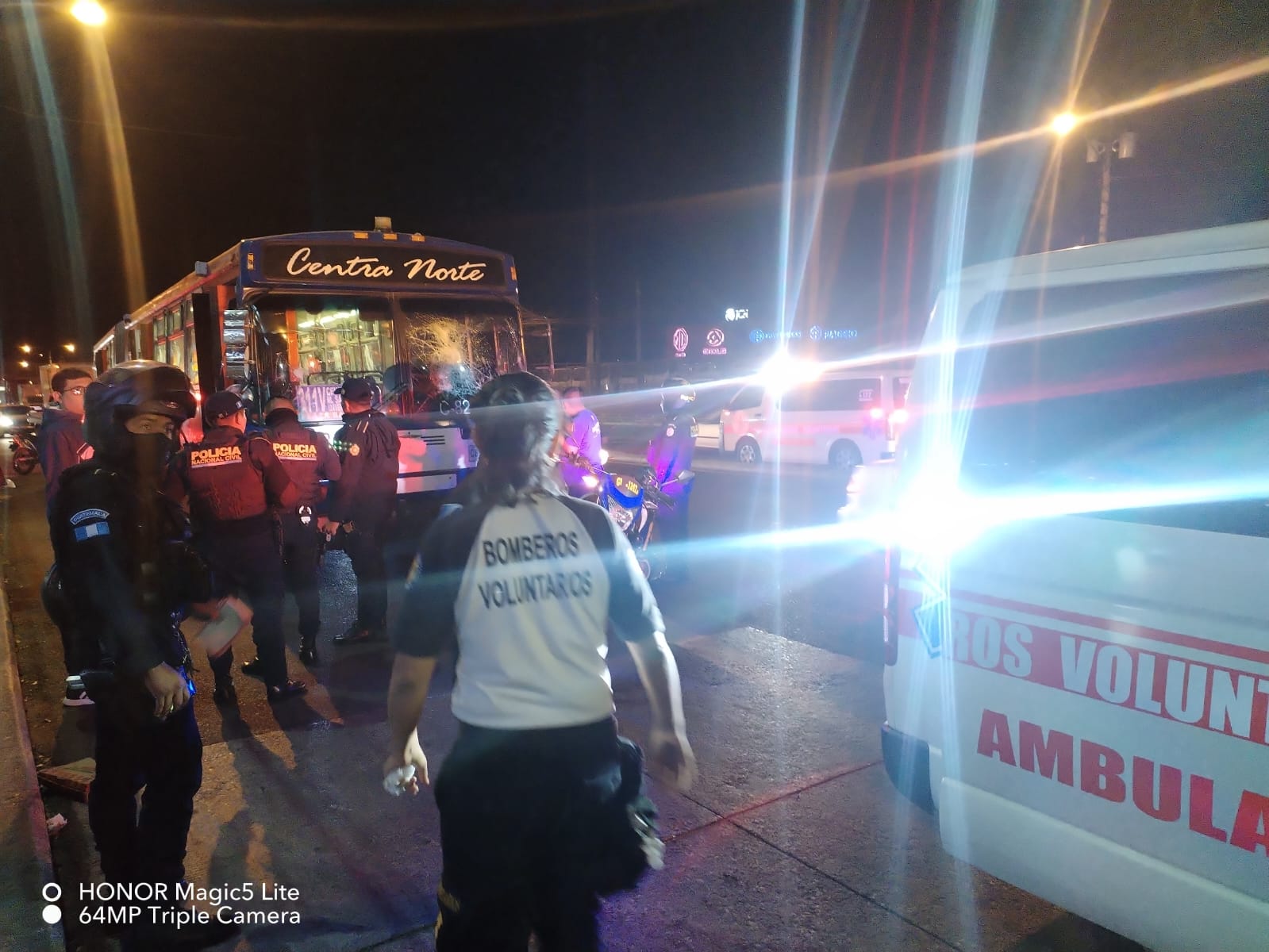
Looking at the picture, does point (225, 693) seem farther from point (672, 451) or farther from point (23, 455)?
point (23, 455)

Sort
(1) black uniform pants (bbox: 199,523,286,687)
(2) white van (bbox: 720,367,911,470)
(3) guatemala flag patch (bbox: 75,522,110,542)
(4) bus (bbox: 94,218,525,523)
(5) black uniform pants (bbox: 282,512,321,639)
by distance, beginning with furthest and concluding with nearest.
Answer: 1. (2) white van (bbox: 720,367,911,470)
2. (4) bus (bbox: 94,218,525,523)
3. (5) black uniform pants (bbox: 282,512,321,639)
4. (1) black uniform pants (bbox: 199,523,286,687)
5. (3) guatemala flag patch (bbox: 75,522,110,542)

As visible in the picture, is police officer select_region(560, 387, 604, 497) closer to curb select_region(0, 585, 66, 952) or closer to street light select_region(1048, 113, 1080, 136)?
curb select_region(0, 585, 66, 952)

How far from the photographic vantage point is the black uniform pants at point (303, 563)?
562cm

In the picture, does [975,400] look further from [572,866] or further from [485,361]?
[485,361]

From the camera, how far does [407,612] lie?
1.93 metres

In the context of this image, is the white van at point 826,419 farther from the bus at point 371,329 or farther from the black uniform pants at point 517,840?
the black uniform pants at point 517,840

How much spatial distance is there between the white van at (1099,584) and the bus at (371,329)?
7.02 meters

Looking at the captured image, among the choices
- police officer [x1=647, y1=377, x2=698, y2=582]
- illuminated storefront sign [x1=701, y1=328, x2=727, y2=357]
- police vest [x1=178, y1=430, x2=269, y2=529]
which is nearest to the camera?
police vest [x1=178, y1=430, x2=269, y2=529]

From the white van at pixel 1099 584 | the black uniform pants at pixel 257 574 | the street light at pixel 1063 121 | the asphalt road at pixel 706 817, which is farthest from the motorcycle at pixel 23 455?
the white van at pixel 1099 584

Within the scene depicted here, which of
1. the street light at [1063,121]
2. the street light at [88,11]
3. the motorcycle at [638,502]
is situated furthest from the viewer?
the street light at [1063,121]

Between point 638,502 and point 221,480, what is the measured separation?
11.5ft

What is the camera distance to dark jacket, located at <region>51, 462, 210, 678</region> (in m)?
2.58

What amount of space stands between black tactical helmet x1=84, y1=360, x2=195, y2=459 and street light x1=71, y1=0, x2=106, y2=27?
659 cm

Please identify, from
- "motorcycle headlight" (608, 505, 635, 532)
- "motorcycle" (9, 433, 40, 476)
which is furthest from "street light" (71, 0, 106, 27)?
"motorcycle" (9, 433, 40, 476)
